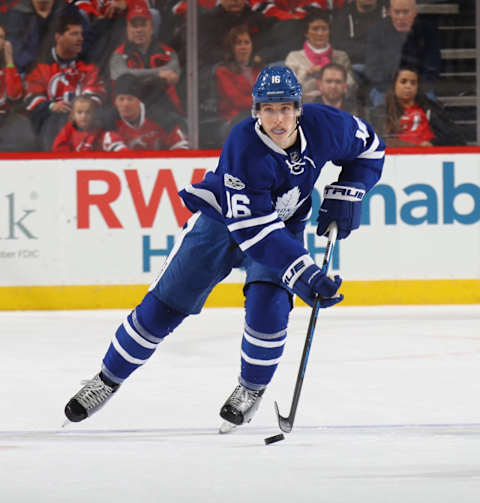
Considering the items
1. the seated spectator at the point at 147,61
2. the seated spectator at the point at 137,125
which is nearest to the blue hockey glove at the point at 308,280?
the seated spectator at the point at 137,125

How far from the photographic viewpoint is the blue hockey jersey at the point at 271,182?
2646 mm

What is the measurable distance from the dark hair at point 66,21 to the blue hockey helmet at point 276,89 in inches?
158

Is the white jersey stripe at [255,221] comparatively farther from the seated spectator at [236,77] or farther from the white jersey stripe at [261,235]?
the seated spectator at [236,77]

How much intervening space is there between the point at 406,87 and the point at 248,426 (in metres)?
3.93

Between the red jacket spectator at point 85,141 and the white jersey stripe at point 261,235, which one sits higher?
the red jacket spectator at point 85,141

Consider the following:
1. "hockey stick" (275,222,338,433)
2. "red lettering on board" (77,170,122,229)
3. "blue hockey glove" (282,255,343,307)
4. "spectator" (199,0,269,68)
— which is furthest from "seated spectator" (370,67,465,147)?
"blue hockey glove" (282,255,343,307)

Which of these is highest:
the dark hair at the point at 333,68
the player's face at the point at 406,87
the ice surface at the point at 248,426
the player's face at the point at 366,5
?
the player's face at the point at 366,5

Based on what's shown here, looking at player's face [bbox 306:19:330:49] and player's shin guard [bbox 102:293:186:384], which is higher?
player's face [bbox 306:19:330:49]

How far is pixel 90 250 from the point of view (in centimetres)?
577

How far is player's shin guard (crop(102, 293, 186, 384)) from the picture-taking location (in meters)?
2.93

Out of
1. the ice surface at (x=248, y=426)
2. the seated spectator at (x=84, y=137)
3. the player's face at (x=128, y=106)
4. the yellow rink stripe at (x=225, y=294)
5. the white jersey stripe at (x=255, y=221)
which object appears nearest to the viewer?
the ice surface at (x=248, y=426)

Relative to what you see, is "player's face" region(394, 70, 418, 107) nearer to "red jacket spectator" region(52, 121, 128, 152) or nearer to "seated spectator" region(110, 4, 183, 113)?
"seated spectator" region(110, 4, 183, 113)

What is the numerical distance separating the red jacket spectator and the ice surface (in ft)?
5.35

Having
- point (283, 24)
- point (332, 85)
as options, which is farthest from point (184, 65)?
point (332, 85)
